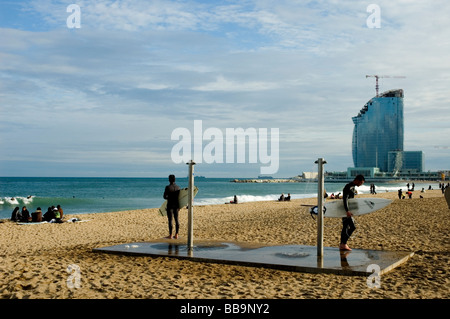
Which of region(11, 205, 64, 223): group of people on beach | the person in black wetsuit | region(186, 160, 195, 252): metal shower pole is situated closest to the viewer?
the person in black wetsuit

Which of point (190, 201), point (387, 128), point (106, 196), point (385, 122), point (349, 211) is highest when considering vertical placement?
point (385, 122)

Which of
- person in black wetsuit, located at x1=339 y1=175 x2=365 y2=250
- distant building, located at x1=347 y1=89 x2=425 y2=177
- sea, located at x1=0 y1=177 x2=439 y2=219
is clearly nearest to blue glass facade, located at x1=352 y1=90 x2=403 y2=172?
distant building, located at x1=347 y1=89 x2=425 y2=177

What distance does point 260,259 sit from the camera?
761 centimetres

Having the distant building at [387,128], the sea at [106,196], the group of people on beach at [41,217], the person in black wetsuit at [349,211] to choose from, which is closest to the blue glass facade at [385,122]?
the distant building at [387,128]

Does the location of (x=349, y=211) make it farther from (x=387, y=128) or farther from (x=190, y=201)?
(x=387, y=128)

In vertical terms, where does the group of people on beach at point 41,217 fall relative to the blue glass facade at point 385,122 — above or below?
below

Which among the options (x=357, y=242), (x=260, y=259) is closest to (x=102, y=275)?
(x=260, y=259)

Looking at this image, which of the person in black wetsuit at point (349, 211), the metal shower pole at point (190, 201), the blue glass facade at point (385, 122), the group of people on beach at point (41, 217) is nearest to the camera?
the person in black wetsuit at point (349, 211)

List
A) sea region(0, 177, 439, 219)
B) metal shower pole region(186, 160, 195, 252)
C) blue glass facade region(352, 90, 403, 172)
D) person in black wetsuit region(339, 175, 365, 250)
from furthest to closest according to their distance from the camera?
blue glass facade region(352, 90, 403, 172) → sea region(0, 177, 439, 219) → metal shower pole region(186, 160, 195, 252) → person in black wetsuit region(339, 175, 365, 250)

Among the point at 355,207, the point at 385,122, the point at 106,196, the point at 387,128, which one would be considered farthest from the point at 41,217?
the point at 387,128

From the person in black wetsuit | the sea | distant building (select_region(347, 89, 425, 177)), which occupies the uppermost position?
distant building (select_region(347, 89, 425, 177))

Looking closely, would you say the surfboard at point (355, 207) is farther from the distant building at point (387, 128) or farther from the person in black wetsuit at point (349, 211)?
the distant building at point (387, 128)

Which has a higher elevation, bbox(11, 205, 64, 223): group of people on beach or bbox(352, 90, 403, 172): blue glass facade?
bbox(352, 90, 403, 172): blue glass facade

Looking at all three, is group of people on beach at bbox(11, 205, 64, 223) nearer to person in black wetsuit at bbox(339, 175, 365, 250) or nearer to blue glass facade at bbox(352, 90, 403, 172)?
person in black wetsuit at bbox(339, 175, 365, 250)
